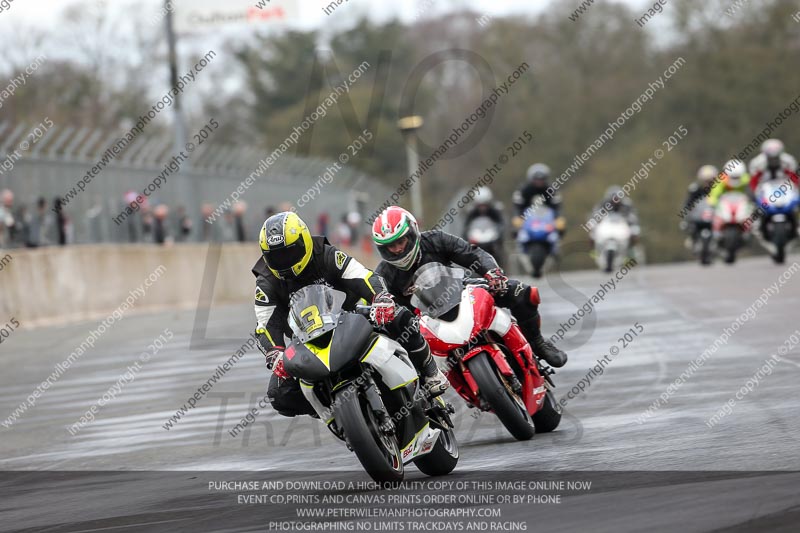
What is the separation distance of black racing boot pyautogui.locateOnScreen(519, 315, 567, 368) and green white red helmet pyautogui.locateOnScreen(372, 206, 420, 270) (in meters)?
1.27

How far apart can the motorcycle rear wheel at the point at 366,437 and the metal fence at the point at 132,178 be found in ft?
49.0

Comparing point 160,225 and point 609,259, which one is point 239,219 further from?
point 609,259

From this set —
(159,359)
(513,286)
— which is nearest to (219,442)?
(513,286)

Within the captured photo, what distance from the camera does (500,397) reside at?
28.6ft

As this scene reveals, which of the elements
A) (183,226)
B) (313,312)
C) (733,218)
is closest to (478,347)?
(313,312)

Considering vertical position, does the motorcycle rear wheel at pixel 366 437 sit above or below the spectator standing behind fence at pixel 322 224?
above

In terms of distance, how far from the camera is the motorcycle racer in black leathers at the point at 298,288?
7.74 meters

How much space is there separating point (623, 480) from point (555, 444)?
5.88ft

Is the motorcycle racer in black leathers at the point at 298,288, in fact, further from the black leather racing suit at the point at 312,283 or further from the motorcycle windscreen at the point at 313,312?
the motorcycle windscreen at the point at 313,312

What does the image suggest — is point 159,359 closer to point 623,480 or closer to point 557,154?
point 623,480

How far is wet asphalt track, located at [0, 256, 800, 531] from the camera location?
6488 millimetres

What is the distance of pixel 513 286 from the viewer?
970 cm

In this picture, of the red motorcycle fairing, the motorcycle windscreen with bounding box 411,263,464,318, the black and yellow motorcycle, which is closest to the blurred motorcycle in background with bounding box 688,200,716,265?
the red motorcycle fairing

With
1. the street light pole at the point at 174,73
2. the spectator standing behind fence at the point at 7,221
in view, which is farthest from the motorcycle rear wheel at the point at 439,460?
the street light pole at the point at 174,73
